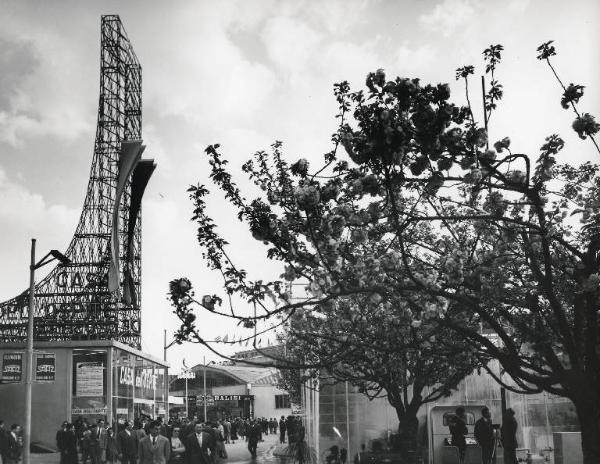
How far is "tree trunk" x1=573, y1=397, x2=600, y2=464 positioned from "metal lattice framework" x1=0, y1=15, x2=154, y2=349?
2738cm

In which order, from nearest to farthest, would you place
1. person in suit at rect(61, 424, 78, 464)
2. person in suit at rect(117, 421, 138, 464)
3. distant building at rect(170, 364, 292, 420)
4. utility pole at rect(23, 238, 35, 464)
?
utility pole at rect(23, 238, 35, 464)
person in suit at rect(117, 421, 138, 464)
person in suit at rect(61, 424, 78, 464)
distant building at rect(170, 364, 292, 420)

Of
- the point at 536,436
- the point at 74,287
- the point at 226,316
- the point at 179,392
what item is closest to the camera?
the point at 226,316

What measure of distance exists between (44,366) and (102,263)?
24.6ft

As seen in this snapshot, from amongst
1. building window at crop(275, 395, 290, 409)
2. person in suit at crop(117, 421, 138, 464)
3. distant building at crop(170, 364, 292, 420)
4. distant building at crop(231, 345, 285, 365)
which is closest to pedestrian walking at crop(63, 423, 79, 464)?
person in suit at crop(117, 421, 138, 464)

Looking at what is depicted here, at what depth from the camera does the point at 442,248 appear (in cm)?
1332

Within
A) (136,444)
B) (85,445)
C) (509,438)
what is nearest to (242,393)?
(85,445)

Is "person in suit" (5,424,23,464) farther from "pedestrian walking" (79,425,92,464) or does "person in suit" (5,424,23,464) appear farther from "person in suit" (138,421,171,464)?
"person in suit" (138,421,171,464)

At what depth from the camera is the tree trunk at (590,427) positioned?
927cm

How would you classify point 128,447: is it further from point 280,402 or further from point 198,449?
point 280,402

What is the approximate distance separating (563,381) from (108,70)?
38896 millimetres

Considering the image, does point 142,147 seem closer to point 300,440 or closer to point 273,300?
point 300,440

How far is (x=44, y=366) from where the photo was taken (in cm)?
3306

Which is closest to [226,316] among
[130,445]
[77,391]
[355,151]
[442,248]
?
[355,151]

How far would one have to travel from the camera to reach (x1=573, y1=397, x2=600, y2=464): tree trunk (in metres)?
9.27
